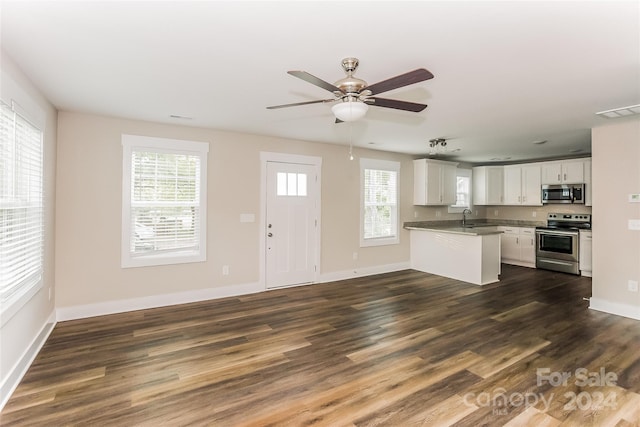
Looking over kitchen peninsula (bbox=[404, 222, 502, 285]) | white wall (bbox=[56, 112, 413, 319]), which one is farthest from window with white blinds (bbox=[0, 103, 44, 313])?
kitchen peninsula (bbox=[404, 222, 502, 285])

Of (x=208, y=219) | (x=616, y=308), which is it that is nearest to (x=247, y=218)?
(x=208, y=219)

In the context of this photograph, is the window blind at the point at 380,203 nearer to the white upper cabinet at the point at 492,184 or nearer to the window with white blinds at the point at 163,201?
the white upper cabinet at the point at 492,184

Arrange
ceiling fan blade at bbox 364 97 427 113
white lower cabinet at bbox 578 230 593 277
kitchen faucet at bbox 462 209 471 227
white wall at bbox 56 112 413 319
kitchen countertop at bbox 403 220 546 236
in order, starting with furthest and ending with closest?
kitchen faucet at bbox 462 209 471 227
kitchen countertop at bbox 403 220 546 236
white lower cabinet at bbox 578 230 593 277
white wall at bbox 56 112 413 319
ceiling fan blade at bbox 364 97 427 113

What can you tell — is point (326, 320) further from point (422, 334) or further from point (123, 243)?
point (123, 243)

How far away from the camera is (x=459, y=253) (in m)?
5.79

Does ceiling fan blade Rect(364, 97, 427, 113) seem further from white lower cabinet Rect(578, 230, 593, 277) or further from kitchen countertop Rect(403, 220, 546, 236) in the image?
white lower cabinet Rect(578, 230, 593, 277)

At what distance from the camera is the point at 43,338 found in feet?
10.3

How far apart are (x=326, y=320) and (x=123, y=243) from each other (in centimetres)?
269

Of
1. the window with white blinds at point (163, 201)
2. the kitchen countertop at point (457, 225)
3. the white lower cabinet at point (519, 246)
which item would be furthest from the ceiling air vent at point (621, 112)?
the window with white blinds at point (163, 201)

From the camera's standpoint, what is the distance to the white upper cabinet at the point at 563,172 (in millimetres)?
6262

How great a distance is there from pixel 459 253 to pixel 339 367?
3.90 metres

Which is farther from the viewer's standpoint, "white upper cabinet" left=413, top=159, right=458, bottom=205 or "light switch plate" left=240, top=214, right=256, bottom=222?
"white upper cabinet" left=413, top=159, right=458, bottom=205

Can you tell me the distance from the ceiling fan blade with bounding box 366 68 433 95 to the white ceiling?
26 centimetres

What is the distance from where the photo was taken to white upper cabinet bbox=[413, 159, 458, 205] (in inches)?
261
